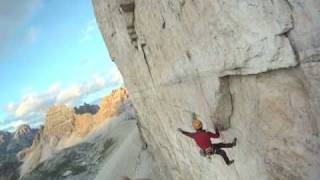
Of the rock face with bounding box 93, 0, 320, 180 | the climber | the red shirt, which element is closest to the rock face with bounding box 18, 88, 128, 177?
the rock face with bounding box 93, 0, 320, 180

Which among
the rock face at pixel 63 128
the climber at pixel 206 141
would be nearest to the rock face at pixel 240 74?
the climber at pixel 206 141

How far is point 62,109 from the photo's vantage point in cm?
11938

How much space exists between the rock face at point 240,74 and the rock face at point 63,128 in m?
77.2

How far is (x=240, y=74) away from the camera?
54.4ft

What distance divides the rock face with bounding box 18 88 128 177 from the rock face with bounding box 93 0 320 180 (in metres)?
77.2

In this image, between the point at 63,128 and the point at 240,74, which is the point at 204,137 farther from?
the point at 63,128

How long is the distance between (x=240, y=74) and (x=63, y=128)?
338ft

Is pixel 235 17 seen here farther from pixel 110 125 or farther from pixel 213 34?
pixel 110 125

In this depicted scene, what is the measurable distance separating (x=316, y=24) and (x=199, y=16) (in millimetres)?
6187

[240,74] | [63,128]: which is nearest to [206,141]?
[240,74]

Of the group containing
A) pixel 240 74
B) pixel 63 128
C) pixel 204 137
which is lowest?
pixel 63 128

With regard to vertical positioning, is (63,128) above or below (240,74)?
below

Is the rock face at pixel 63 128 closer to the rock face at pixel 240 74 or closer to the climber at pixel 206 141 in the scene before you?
the rock face at pixel 240 74

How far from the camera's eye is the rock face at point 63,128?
347 feet
